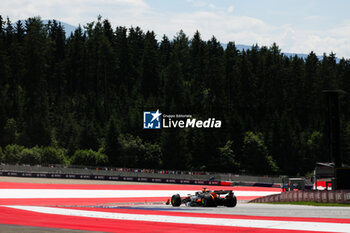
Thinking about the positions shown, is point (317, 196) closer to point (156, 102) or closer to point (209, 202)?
point (209, 202)

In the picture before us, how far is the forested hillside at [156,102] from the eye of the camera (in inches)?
4653

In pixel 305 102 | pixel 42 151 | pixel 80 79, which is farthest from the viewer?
pixel 80 79

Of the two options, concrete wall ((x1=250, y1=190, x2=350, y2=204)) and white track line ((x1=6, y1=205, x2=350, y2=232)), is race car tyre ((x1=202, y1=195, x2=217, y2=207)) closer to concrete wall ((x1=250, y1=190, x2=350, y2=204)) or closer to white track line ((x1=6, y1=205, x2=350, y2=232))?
concrete wall ((x1=250, y1=190, x2=350, y2=204))

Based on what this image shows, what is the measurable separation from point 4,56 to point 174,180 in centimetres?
10063

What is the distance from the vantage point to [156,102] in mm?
136625

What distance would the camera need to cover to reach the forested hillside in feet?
388

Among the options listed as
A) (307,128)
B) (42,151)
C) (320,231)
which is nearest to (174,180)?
(42,151)

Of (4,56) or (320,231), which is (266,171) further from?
(320,231)

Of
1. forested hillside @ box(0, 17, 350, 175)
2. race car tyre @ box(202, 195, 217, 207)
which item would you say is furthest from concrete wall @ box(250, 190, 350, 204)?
forested hillside @ box(0, 17, 350, 175)

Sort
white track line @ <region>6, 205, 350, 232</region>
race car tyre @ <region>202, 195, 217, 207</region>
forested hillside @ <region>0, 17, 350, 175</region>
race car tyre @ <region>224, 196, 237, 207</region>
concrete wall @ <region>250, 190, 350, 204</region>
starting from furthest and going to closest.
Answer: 1. forested hillside @ <region>0, 17, 350, 175</region>
2. concrete wall @ <region>250, 190, 350, 204</region>
3. race car tyre @ <region>224, 196, 237, 207</region>
4. race car tyre @ <region>202, 195, 217, 207</region>
5. white track line @ <region>6, 205, 350, 232</region>

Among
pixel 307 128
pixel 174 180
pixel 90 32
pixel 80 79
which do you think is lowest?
pixel 174 180

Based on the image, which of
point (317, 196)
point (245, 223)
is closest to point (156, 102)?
point (317, 196)

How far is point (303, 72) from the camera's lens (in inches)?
6457

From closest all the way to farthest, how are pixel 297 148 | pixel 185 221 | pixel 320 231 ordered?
pixel 320 231, pixel 185 221, pixel 297 148
